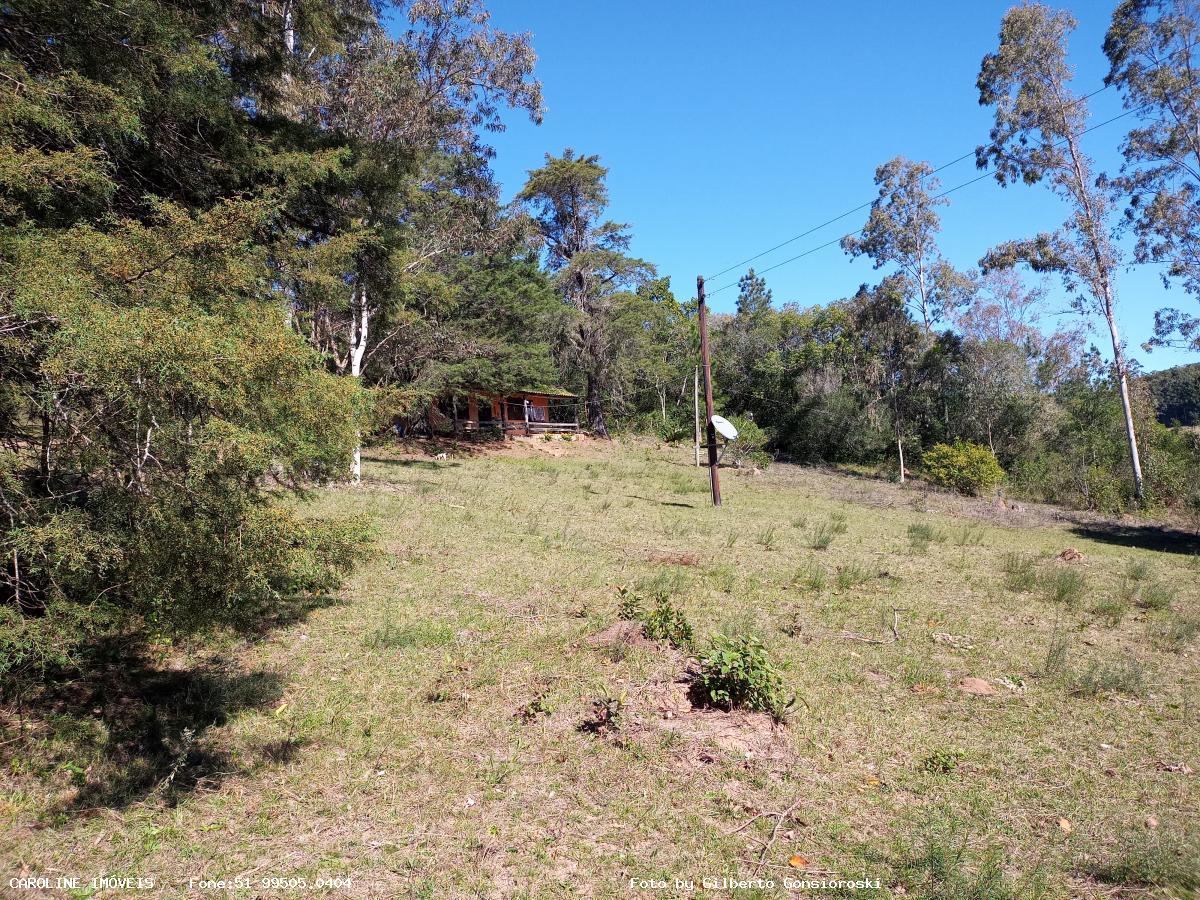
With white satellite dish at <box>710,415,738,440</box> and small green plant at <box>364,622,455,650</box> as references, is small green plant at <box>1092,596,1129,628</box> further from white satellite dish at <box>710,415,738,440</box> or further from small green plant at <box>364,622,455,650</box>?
white satellite dish at <box>710,415,738,440</box>

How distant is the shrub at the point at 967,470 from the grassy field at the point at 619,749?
1862 cm

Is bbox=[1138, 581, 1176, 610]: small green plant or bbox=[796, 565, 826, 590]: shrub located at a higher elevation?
bbox=[796, 565, 826, 590]: shrub

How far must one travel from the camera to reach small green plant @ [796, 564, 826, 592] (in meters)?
8.98

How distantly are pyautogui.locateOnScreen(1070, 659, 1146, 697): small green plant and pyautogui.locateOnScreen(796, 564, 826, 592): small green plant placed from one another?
10.6 ft

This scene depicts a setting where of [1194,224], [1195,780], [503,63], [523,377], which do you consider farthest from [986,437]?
[1195,780]

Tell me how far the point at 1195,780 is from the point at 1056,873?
190cm

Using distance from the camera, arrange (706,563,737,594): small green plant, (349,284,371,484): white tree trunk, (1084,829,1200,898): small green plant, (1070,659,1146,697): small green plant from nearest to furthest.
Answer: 1. (1084,829,1200,898): small green plant
2. (1070,659,1146,697): small green plant
3. (706,563,737,594): small green plant
4. (349,284,371,484): white tree trunk

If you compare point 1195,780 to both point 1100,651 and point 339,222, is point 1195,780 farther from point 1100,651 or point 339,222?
point 339,222

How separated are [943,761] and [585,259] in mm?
34962

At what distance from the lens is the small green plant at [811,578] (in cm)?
898

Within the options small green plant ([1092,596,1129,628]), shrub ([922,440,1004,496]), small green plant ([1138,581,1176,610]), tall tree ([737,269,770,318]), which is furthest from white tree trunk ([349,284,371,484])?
tall tree ([737,269,770,318])

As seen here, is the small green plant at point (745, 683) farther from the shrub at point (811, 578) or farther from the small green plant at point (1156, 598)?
the small green plant at point (1156, 598)

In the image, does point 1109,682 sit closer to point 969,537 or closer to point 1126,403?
point 969,537

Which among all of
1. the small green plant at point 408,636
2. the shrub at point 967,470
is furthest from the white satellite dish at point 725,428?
the shrub at point 967,470
